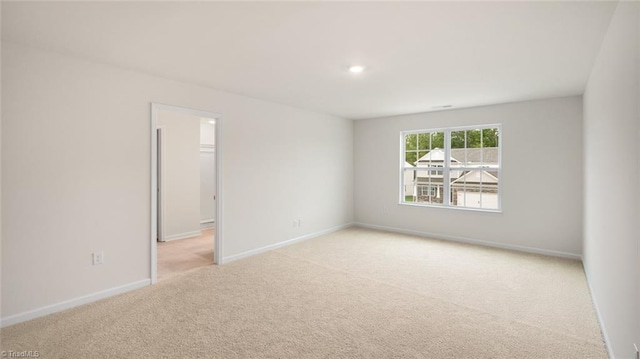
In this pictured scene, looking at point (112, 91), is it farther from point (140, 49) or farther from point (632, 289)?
point (632, 289)

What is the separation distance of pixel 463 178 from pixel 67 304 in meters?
5.64

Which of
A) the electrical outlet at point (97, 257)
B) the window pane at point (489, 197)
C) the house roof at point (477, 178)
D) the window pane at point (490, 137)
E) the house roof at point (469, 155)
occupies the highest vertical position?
the window pane at point (490, 137)

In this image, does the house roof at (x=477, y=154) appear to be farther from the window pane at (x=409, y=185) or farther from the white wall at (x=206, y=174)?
the white wall at (x=206, y=174)

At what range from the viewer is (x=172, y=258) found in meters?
4.43

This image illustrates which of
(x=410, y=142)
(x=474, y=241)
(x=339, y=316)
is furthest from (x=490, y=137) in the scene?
(x=339, y=316)

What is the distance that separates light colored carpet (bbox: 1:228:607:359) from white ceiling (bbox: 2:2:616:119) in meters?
2.30

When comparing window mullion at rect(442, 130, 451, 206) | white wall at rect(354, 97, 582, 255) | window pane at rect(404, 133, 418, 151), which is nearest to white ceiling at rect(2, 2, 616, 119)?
white wall at rect(354, 97, 582, 255)

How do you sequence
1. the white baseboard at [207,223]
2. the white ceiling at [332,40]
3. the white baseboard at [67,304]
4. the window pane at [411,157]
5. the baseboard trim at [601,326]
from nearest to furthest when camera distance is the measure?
the white ceiling at [332,40] < the baseboard trim at [601,326] < the white baseboard at [67,304] < the window pane at [411,157] < the white baseboard at [207,223]

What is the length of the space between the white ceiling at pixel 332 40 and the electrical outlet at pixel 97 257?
187 cm

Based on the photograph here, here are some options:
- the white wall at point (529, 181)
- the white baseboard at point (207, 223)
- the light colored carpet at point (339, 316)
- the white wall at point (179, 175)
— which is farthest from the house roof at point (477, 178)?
the white baseboard at point (207, 223)

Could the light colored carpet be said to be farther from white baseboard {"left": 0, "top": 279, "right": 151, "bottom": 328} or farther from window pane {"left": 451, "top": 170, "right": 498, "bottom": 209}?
window pane {"left": 451, "top": 170, "right": 498, "bottom": 209}

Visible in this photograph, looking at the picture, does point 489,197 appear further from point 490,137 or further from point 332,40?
point 332,40

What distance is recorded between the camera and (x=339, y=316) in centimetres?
268

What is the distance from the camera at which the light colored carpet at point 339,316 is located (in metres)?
2.21
